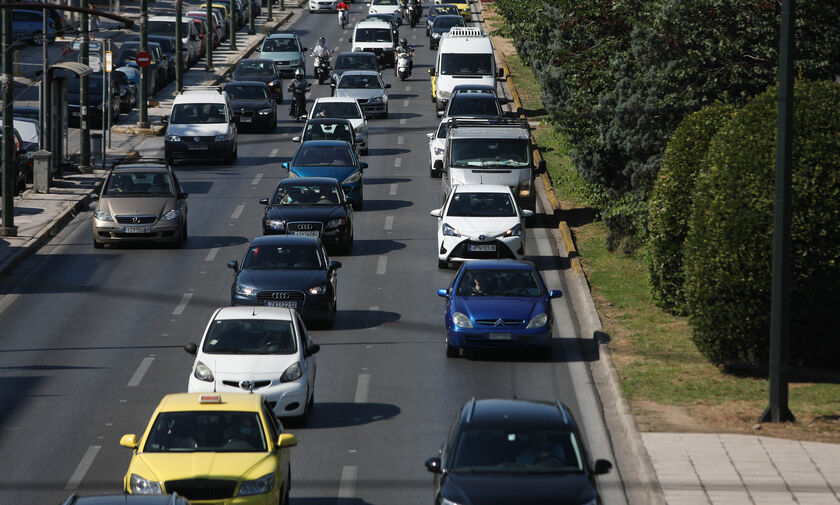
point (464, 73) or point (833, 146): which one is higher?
point (833, 146)

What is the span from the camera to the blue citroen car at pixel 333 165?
3503cm

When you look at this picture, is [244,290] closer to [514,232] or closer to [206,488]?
[514,232]

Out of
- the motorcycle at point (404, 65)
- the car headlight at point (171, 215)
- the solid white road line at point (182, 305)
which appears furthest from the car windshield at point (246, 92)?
the solid white road line at point (182, 305)

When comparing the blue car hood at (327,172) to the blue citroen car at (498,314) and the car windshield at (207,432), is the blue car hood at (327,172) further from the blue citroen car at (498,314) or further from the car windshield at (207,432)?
the car windshield at (207,432)

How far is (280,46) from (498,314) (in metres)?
43.4

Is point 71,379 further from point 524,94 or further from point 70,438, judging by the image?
point 524,94

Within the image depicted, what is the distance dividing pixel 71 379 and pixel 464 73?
3292 cm

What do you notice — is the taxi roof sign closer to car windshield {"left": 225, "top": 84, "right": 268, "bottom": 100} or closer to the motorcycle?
car windshield {"left": 225, "top": 84, "right": 268, "bottom": 100}

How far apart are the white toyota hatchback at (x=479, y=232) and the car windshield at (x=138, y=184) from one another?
21.2 ft

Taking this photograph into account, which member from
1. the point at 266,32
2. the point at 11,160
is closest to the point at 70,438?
the point at 11,160

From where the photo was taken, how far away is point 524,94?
5797 cm

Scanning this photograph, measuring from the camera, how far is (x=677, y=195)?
23016 millimetres

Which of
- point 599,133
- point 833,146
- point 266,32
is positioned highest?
point 833,146

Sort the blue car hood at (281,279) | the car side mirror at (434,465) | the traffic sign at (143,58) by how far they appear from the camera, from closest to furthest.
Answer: the car side mirror at (434,465) → the blue car hood at (281,279) → the traffic sign at (143,58)
